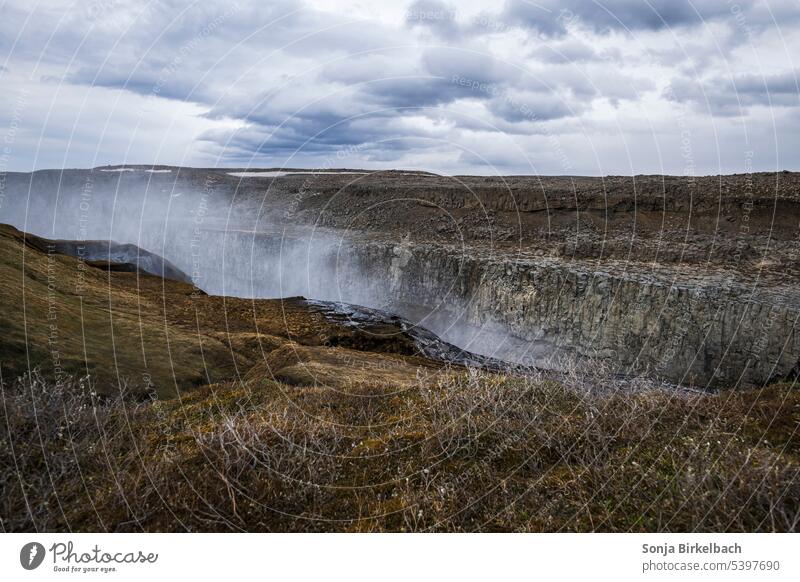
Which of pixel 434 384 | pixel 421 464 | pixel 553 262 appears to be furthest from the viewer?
pixel 553 262

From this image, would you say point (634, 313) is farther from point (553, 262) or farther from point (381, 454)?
point (381, 454)

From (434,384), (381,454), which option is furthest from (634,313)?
(381,454)

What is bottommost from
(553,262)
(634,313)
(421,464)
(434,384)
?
(421,464)

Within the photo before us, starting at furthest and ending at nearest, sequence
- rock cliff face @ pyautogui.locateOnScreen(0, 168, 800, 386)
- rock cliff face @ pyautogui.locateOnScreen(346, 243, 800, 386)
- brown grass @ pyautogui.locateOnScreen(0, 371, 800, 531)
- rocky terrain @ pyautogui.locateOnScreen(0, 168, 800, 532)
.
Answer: rock cliff face @ pyautogui.locateOnScreen(0, 168, 800, 386) < rock cliff face @ pyautogui.locateOnScreen(346, 243, 800, 386) < rocky terrain @ pyautogui.locateOnScreen(0, 168, 800, 532) < brown grass @ pyautogui.locateOnScreen(0, 371, 800, 531)

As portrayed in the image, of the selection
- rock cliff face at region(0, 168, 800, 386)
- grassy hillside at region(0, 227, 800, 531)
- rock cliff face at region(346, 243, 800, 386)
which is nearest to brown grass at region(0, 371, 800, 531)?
grassy hillside at region(0, 227, 800, 531)

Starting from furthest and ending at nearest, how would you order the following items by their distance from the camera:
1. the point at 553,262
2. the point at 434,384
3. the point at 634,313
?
the point at 553,262 < the point at 634,313 < the point at 434,384

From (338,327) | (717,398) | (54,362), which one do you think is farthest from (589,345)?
(54,362)

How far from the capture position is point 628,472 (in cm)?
541

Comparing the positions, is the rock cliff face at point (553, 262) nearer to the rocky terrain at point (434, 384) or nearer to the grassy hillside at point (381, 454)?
the rocky terrain at point (434, 384)

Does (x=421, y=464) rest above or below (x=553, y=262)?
below

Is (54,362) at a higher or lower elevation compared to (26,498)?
higher

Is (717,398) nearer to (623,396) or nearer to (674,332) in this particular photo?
(623,396)

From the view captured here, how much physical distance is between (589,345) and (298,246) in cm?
2061

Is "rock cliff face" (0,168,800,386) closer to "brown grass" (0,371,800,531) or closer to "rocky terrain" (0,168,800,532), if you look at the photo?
"rocky terrain" (0,168,800,532)
